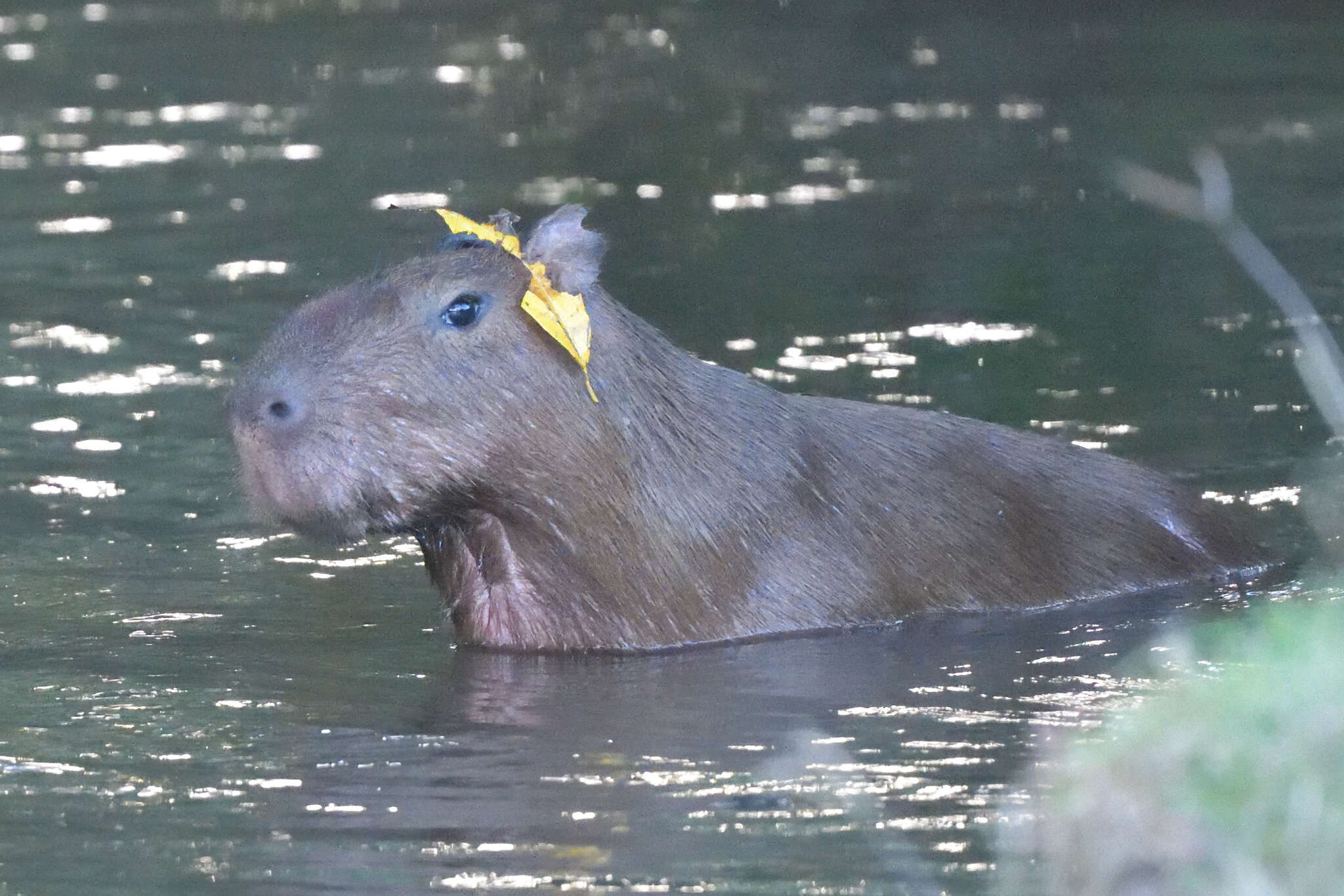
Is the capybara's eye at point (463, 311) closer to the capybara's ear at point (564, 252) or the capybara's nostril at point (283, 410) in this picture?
the capybara's ear at point (564, 252)

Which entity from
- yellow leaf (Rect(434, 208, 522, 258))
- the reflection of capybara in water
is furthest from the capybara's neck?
yellow leaf (Rect(434, 208, 522, 258))

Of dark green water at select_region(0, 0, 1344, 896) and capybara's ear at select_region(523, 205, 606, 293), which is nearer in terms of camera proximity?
dark green water at select_region(0, 0, 1344, 896)

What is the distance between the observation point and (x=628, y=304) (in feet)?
39.6

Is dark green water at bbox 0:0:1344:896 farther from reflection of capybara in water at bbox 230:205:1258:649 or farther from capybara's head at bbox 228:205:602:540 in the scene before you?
capybara's head at bbox 228:205:602:540

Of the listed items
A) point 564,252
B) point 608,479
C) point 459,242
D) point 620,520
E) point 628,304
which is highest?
point 628,304

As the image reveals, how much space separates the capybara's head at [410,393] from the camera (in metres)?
6.66

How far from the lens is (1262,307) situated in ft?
38.4

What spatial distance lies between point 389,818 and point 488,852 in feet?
1.27

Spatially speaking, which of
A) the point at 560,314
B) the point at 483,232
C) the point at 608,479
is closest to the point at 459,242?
the point at 483,232

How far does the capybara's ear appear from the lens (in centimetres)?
702

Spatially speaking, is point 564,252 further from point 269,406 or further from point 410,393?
point 269,406

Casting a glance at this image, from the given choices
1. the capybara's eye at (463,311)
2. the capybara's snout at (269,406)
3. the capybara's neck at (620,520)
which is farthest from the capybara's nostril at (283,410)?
the capybara's neck at (620,520)

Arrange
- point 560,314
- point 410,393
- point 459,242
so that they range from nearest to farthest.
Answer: point 410,393 → point 560,314 → point 459,242

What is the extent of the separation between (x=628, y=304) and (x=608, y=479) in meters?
5.00
